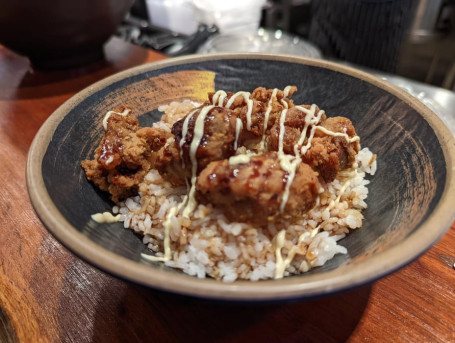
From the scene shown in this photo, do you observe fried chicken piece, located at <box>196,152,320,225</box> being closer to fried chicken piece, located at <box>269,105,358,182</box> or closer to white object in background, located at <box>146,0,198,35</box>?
fried chicken piece, located at <box>269,105,358,182</box>

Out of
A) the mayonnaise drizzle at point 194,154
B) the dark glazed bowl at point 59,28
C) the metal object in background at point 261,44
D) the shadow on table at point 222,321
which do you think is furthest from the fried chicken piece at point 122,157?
the metal object in background at point 261,44

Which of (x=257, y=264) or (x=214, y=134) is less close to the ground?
(x=214, y=134)

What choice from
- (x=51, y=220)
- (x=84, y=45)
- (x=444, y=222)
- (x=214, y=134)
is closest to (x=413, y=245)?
(x=444, y=222)

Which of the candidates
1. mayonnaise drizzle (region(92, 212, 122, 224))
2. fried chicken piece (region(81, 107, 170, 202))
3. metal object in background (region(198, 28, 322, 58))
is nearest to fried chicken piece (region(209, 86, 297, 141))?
fried chicken piece (region(81, 107, 170, 202))

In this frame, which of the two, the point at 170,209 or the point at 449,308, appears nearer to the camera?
the point at 449,308

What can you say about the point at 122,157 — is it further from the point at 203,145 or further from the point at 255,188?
the point at 255,188

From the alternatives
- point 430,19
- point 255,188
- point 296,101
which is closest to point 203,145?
point 255,188

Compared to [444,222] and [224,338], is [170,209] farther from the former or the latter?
[444,222]
